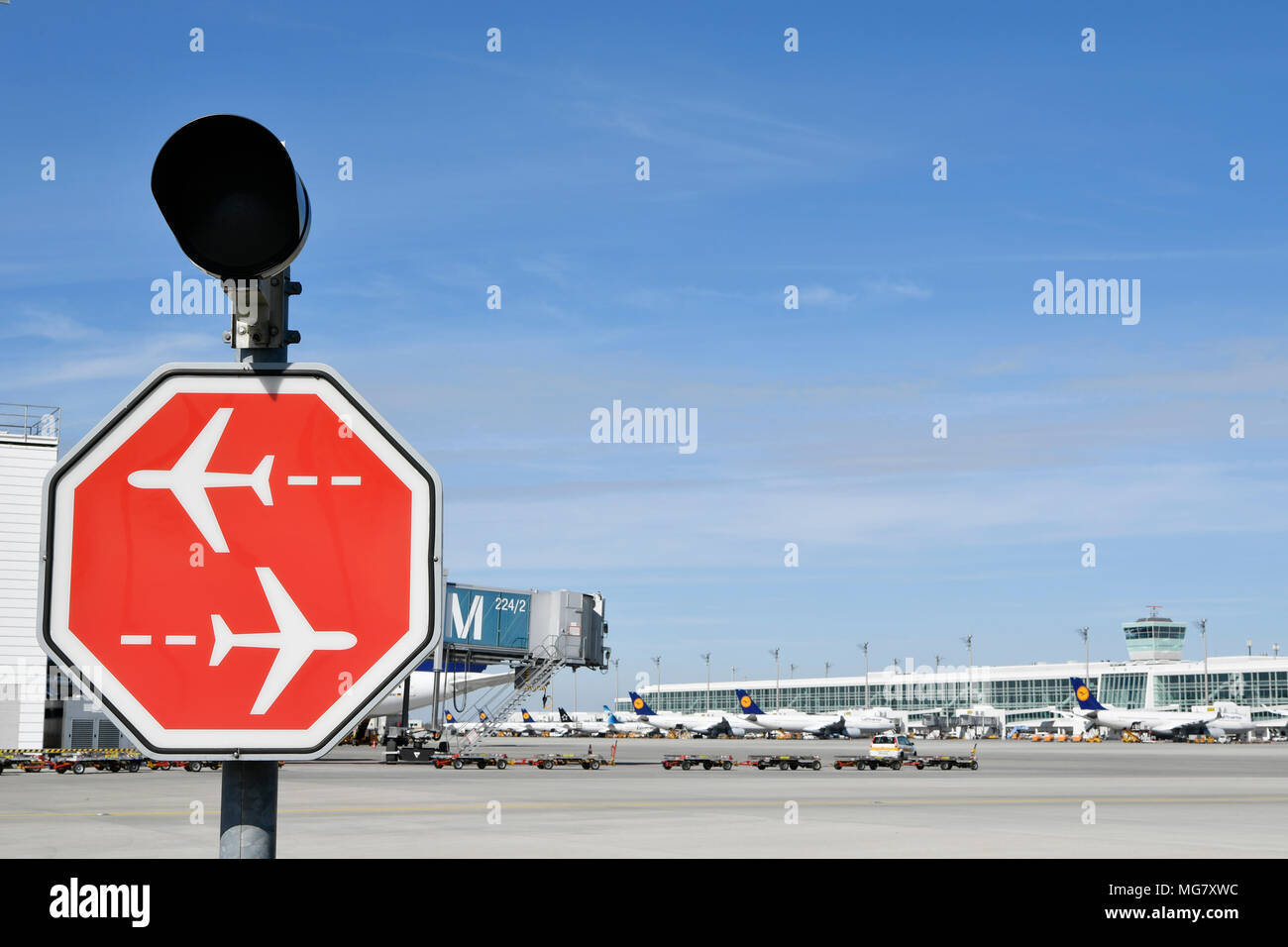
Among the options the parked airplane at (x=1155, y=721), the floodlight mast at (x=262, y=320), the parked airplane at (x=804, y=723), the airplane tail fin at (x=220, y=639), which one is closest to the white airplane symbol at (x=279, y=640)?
the airplane tail fin at (x=220, y=639)

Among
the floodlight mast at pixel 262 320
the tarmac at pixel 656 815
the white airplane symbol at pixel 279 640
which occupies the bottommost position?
the tarmac at pixel 656 815

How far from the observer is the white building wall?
2025 inches

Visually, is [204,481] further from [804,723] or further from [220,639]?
[804,723]

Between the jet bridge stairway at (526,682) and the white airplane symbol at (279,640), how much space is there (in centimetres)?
6306

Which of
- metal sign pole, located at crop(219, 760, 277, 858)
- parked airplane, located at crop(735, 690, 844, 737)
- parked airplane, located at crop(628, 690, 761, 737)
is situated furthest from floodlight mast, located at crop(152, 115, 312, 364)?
parked airplane, located at crop(735, 690, 844, 737)

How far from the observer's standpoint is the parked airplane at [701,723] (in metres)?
155

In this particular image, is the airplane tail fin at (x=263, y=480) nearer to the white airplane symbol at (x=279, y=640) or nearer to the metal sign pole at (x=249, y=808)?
the white airplane symbol at (x=279, y=640)

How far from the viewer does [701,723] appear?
160 meters

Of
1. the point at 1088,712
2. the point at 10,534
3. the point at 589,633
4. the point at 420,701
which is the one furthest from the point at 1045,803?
the point at 1088,712

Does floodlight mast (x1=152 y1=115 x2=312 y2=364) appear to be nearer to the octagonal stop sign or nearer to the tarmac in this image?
the octagonal stop sign
